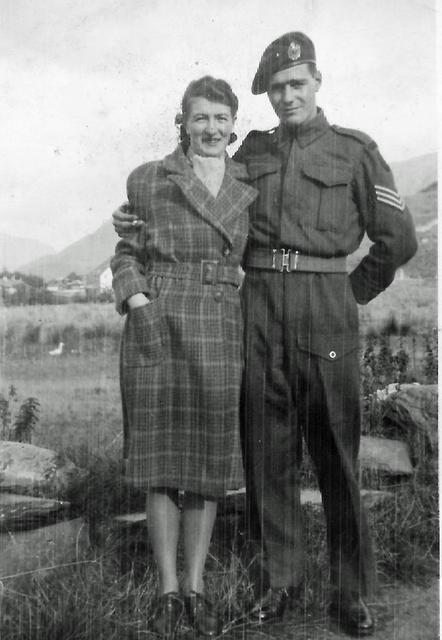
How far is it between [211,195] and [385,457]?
63.3 inches

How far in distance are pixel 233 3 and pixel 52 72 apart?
0.80 meters

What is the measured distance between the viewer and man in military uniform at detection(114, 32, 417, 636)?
2.88 meters

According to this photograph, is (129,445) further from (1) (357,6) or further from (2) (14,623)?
(1) (357,6)

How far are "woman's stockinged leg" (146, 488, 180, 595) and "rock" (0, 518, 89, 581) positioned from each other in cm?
51

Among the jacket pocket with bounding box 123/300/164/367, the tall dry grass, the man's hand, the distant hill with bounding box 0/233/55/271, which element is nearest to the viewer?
the jacket pocket with bounding box 123/300/164/367

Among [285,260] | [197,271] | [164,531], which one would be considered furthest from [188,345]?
[164,531]

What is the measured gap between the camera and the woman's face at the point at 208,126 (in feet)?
9.09

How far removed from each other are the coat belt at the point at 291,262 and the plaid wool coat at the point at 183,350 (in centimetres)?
14

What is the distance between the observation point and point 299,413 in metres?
2.97

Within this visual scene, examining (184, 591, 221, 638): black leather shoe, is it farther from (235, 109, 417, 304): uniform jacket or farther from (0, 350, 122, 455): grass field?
(235, 109, 417, 304): uniform jacket

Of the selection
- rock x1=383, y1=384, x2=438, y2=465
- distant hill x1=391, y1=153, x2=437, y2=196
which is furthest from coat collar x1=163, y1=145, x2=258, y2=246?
rock x1=383, y1=384, x2=438, y2=465

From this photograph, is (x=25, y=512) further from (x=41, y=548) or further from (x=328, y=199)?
(x=328, y=199)

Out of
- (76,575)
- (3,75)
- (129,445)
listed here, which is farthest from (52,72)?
(76,575)

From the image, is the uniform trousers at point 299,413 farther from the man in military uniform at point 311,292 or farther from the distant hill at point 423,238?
the distant hill at point 423,238
